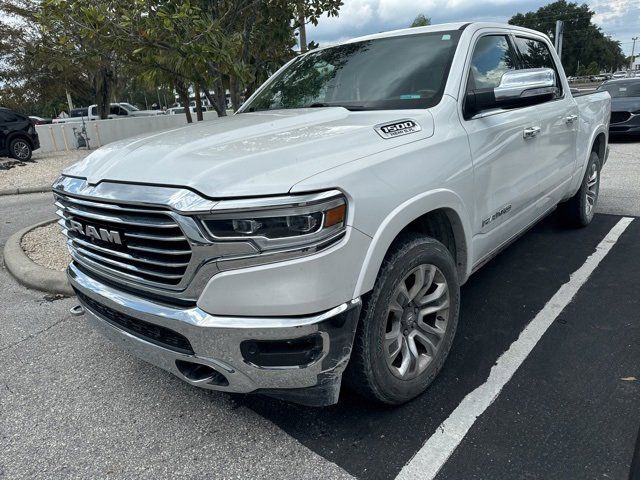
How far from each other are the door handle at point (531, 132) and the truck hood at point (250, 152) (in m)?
1.09

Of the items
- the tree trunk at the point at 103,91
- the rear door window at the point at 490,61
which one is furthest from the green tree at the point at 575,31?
the rear door window at the point at 490,61

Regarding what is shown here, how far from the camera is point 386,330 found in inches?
94.2

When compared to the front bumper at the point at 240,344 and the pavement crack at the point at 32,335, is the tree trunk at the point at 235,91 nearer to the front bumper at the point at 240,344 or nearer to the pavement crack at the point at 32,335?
the pavement crack at the point at 32,335

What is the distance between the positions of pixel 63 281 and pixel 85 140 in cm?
1594

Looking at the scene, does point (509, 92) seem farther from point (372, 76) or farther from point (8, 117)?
point (8, 117)

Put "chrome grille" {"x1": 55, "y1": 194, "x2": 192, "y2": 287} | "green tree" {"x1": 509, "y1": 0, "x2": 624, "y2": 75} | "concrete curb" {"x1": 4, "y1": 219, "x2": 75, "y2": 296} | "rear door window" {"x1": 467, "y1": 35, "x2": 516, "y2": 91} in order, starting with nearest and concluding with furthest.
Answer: "chrome grille" {"x1": 55, "y1": 194, "x2": 192, "y2": 287} < "rear door window" {"x1": 467, "y1": 35, "x2": 516, "y2": 91} < "concrete curb" {"x1": 4, "y1": 219, "x2": 75, "y2": 296} < "green tree" {"x1": 509, "y1": 0, "x2": 624, "y2": 75}

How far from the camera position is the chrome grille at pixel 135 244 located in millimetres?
2045

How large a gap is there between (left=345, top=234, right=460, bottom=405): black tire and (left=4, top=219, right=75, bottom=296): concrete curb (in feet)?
10.4

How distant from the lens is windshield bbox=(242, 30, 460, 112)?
9.95 ft

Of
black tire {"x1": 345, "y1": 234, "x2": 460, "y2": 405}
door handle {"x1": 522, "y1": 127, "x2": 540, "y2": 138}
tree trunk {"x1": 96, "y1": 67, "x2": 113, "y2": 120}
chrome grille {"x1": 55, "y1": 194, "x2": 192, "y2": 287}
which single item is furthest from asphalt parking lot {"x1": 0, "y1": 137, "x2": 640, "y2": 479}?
tree trunk {"x1": 96, "y1": 67, "x2": 113, "y2": 120}

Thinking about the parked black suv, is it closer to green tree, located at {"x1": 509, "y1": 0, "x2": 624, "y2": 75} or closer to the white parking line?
the white parking line

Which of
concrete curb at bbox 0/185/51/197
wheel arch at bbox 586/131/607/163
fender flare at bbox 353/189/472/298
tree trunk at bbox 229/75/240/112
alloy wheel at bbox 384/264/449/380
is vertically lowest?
concrete curb at bbox 0/185/51/197

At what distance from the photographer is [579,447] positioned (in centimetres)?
227

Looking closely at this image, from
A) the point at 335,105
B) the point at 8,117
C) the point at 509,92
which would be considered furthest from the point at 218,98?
the point at 8,117
